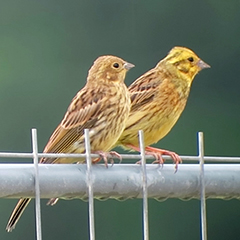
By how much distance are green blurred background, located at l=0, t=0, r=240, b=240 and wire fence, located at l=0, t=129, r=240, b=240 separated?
6465 millimetres

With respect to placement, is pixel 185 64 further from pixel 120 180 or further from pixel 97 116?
pixel 120 180

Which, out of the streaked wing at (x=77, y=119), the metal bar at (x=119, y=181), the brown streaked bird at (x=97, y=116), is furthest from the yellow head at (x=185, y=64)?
the metal bar at (x=119, y=181)

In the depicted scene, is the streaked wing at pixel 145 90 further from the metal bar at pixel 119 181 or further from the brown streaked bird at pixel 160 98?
the metal bar at pixel 119 181

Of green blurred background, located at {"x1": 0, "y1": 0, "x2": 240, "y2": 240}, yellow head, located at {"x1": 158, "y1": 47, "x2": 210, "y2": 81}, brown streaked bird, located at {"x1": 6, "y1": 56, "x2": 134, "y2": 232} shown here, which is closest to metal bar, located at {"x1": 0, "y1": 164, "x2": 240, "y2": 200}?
brown streaked bird, located at {"x1": 6, "y1": 56, "x2": 134, "y2": 232}

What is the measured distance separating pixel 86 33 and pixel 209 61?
1.38 meters

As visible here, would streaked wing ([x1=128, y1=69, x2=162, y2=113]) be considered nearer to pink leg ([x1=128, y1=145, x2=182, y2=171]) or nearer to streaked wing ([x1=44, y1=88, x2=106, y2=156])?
pink leg ([x1=128, y1=145, x2=182, y2=171])

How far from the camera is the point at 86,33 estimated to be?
11844mm

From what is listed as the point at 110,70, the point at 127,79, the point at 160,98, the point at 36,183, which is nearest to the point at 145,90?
the point at 160,98

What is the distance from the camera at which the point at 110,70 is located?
13.4ft

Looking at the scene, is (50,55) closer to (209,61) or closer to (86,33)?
(86,33)

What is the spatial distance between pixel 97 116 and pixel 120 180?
1.39m

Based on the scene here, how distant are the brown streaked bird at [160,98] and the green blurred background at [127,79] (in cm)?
428

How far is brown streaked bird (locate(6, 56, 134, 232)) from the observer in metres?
3.57

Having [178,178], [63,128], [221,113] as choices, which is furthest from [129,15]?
[178,178]
